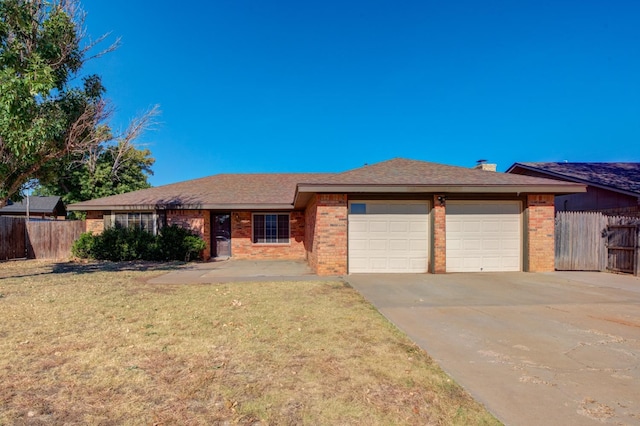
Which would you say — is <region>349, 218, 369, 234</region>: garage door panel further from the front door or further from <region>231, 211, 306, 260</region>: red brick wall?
the front door

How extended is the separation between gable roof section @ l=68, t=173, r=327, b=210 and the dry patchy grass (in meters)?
7.42

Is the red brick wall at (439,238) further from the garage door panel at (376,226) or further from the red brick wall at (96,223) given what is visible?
the red brick wall at (96,223)

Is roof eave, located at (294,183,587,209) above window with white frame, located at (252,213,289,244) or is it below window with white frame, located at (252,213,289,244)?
above

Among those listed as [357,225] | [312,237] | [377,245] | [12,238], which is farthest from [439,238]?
[12,238]

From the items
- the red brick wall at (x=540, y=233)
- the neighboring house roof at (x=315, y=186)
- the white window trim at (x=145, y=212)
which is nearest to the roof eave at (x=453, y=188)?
the neighboring house roof at (x=315, y=186)

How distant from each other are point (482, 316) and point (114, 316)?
5.99 meters

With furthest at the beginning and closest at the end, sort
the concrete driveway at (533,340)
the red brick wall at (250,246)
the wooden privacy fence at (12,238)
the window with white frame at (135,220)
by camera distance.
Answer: the red brick wall at (250,246) < the window with white frame at (135,220) < the wooden privacy fence at (12,238) < the concrete driveway at (533,340)

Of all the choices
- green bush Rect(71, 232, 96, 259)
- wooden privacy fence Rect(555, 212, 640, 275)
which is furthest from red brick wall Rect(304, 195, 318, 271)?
green bush Rect(71, 232, 96, 259)

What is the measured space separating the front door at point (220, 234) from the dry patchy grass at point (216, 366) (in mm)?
8408

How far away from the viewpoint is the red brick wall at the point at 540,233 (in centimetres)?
996

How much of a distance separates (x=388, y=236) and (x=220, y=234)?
26.9 ft

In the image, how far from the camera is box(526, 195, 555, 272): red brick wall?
9961 mm

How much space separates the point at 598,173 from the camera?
48.4ft

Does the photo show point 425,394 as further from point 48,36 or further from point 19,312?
point 48,36
